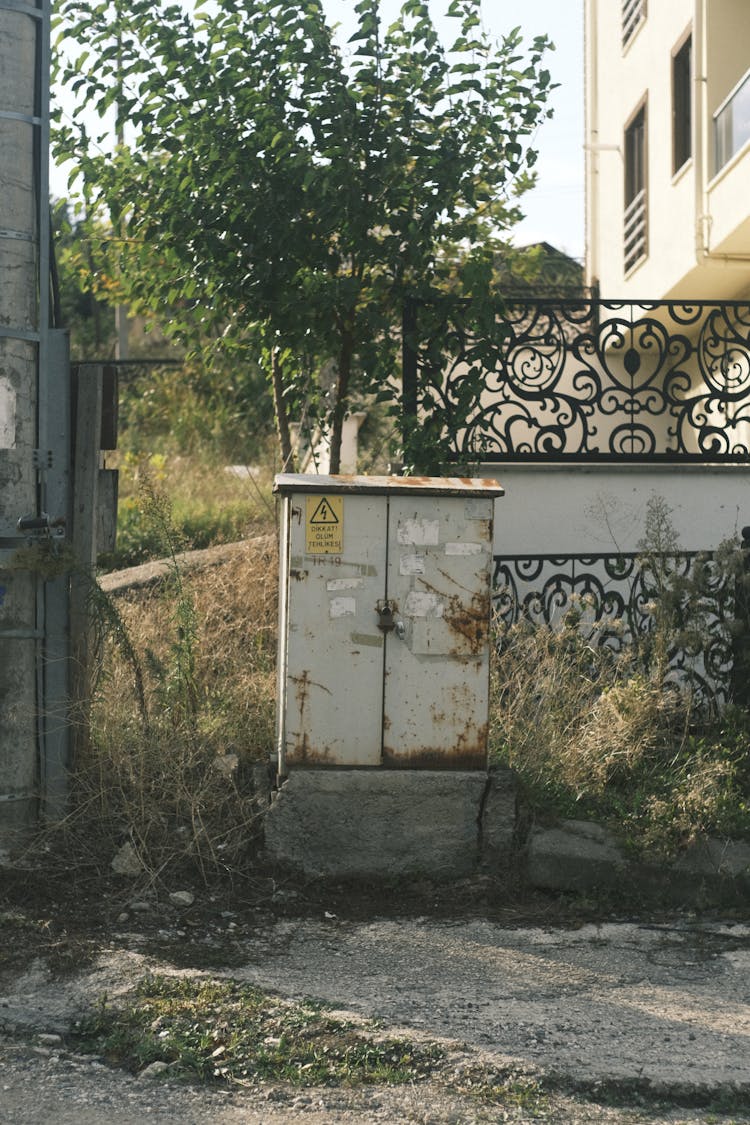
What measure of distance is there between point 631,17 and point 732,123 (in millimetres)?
4897

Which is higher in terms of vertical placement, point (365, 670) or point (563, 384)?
point (563, 384)

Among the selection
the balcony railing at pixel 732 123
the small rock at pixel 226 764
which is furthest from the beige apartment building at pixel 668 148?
the small rock at pixel 226 764

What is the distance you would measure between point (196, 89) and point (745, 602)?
4408 millimetres

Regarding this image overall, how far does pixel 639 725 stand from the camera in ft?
20.7

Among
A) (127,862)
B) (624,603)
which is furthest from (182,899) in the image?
(624,603)

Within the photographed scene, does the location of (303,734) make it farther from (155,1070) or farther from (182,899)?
(155,1070)

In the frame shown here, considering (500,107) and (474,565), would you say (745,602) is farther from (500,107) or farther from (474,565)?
(500,107)

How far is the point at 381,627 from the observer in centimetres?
555

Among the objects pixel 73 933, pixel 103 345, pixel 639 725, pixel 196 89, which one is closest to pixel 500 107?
pixel 196 89

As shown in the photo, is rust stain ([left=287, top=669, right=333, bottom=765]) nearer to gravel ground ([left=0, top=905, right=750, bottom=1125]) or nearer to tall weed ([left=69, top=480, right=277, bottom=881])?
tall weed ([left=69, top=480, right=277, bottom=881])

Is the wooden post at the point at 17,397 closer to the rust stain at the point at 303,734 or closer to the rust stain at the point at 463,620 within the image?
the rust stain at the point at 303,734

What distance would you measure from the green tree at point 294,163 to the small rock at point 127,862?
11.3 feet

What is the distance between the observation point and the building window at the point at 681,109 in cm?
1283

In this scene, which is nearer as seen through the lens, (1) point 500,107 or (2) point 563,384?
(1) point 500,107
